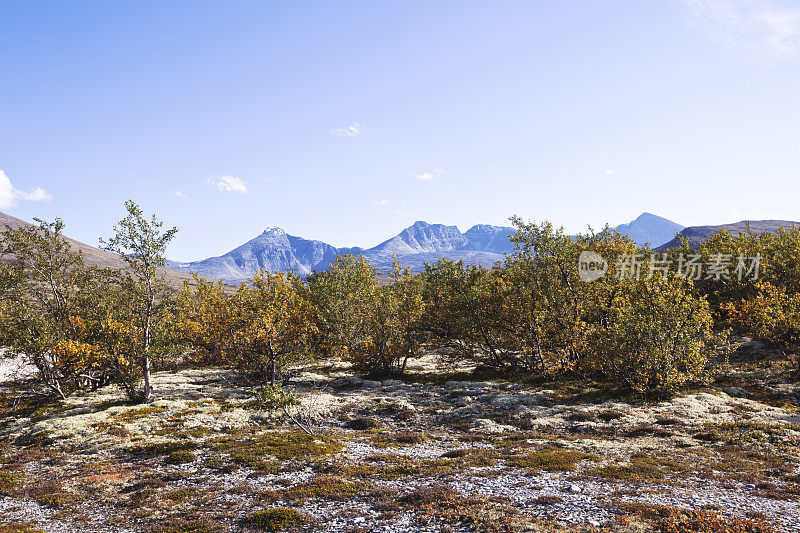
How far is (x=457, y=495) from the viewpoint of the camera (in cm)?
1562

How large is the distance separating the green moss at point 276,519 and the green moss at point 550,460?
1082 centimetres

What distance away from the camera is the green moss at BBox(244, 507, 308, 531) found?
13.8 meters

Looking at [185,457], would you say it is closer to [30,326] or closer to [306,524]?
[306,524]

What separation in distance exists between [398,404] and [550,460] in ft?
55.3

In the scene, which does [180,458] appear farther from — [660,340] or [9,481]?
[660,340]

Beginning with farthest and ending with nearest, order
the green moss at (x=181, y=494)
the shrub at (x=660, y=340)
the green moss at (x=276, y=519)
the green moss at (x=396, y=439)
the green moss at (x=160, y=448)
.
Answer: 1. the shrub at (x=660, y=340)
2. the green moss at (x=396, y=439)
3. the green moss at (x=160, y=448)
4. the green moss at (x=181, y=494)
5. the green moss at (x=276, y=519)

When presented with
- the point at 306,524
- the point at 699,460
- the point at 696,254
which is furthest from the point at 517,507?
the point at 696,254

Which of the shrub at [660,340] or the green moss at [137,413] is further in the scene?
the shrub at [660,340]

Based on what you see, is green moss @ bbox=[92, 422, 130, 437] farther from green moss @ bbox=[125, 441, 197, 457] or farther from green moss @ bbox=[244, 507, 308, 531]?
green moss @ bbox=[244, 507, 308, 531]

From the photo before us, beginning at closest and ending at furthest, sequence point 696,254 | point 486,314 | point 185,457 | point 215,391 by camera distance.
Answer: point 185,457 → point 215,391 → point 486,314 → point 696,254

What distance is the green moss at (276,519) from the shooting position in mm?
13797

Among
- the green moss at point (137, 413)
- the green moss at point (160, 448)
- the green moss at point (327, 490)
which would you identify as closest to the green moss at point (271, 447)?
the green moss at point (160, 448)

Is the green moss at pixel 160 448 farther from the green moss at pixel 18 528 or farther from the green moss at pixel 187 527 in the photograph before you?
the green moss at pixel 187 527

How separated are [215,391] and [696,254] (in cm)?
7760
